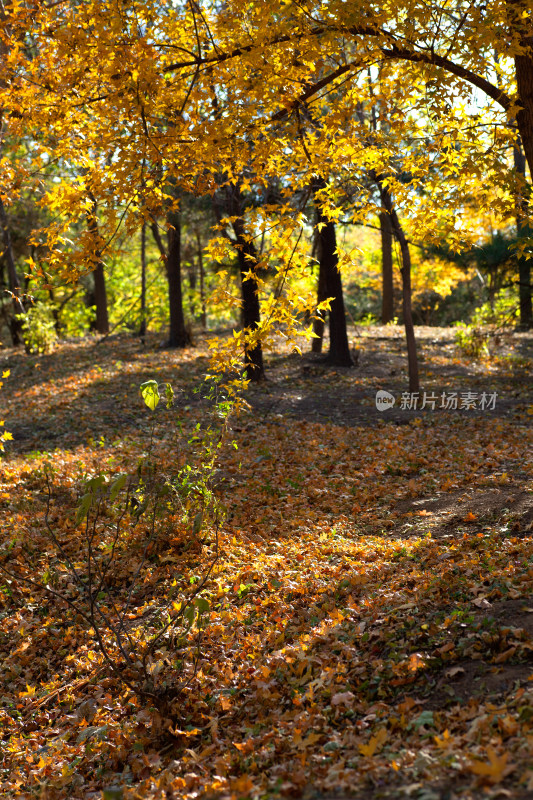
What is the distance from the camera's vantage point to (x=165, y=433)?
10.6m

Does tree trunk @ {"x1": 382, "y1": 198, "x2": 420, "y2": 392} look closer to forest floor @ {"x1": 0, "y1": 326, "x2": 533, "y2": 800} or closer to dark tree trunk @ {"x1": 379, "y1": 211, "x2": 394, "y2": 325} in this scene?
forest floor @ {"x1": 0, "y1": 326, "x2": 533, "y2": 800}

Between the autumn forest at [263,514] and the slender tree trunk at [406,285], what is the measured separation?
209 centimetres

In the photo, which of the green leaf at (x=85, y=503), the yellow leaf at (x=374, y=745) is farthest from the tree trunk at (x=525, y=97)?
the yellow leaf at (x=374, y=745)

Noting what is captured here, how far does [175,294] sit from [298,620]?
13207 mm

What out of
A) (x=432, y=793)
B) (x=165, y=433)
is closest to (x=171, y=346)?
(x=165, y=433)

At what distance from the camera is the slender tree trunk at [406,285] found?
1102 cm

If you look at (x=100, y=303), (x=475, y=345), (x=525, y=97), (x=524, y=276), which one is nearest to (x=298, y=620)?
(x=525, y=97)

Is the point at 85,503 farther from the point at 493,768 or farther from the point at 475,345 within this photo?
the point at 475,345

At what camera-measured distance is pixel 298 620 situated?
15.8 ft

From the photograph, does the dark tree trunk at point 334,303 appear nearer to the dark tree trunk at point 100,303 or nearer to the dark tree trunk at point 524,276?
the dark tree trunk at point 524,276

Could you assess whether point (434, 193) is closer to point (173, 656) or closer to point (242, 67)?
point (242, 67)

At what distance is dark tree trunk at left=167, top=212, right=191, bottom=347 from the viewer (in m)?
16.7

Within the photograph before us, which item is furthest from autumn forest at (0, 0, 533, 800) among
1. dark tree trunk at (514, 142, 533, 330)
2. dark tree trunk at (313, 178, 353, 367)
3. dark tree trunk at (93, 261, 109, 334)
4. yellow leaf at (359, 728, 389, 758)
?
dark tree trunk at (93, 261, 109, 334)

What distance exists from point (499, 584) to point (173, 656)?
95.2 inches
